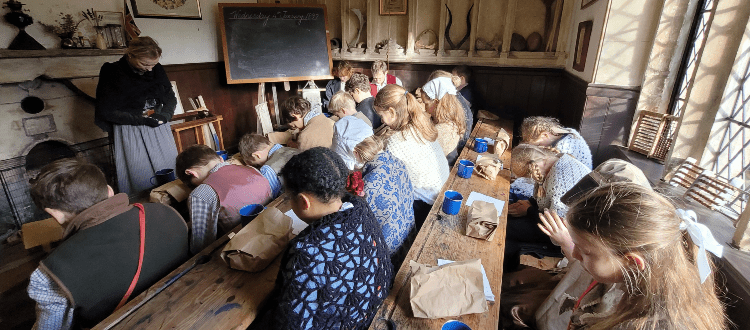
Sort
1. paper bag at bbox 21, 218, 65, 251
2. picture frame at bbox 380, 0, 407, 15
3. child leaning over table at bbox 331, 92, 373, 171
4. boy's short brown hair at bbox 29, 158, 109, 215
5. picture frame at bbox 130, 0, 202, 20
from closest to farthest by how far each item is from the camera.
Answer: boy's short brown hair at bbox 29, 158, 109, 215 < paper bag at bbox 21, 218, 65, 251 < child leaning over table at bbox 331, 92, 373, 171 < picture frame at bbox 130, 0, 202, 20 < picture frame at bbox 380, 0, 407, 15

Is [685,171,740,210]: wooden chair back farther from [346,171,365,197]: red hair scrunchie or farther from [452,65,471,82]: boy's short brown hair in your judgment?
Answer: [452,65,471,82]: boy's short brown hair

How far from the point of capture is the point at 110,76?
9.30 ft

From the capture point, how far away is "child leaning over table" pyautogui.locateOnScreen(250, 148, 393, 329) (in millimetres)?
1085

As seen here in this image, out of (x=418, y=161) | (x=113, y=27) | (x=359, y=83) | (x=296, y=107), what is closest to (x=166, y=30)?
(x=113, y=27)

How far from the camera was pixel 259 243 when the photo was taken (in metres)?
1.38

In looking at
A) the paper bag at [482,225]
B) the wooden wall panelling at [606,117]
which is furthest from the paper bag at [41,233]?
the wooden wall panelling at [606,117]

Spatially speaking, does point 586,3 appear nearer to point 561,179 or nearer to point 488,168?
point 488,168

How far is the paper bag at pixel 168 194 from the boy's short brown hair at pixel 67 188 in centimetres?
70

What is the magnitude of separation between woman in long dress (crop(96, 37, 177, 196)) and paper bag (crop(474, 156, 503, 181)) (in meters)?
2.68

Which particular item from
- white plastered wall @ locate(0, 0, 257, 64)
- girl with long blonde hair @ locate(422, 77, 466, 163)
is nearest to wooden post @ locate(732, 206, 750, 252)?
girl with long blonde hair @ locate(422, 77, 466, 163)

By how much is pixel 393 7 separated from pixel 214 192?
4846 mm

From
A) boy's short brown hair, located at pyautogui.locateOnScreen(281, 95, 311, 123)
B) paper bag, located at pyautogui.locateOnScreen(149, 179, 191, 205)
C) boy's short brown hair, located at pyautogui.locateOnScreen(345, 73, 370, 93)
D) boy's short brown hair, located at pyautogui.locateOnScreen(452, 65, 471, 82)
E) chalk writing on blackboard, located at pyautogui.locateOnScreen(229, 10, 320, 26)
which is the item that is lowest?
paper bag, located at pyautogui.locateOnScreen(149, 179, 191, 205)

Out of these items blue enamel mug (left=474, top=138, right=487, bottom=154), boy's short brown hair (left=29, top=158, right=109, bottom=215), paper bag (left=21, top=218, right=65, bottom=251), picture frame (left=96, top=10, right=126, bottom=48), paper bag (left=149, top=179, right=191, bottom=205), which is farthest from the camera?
picture frame (left=96, top=10, right=126, bottom=48)

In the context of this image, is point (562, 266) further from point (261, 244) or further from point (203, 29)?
point (203, 29)
